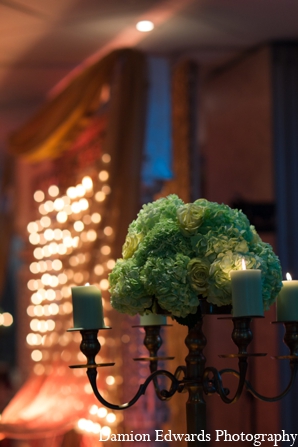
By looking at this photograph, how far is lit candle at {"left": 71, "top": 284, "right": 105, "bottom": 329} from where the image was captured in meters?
1.39

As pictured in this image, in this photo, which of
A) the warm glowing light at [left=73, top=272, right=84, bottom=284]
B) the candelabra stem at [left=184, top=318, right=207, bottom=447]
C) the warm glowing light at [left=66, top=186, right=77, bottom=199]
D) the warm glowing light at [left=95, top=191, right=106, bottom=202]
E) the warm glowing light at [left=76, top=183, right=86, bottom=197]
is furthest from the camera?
the warm glowing light at [left=66, top=186, right=77, bottom=199]

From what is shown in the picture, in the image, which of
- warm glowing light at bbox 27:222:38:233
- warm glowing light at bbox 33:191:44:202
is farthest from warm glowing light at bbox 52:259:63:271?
warm glowing light at bbox 33:191:44:202

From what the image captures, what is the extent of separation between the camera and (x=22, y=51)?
13.4 ft

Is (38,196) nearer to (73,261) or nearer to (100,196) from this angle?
(73,261)

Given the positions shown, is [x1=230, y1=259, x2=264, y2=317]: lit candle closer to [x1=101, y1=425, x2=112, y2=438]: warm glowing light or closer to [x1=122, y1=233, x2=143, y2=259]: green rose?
[x1=122, y1=233, x2=143, y2=259]: green rose

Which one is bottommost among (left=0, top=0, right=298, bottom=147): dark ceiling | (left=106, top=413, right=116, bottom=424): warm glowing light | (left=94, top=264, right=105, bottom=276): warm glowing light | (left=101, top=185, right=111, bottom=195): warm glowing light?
(left=106, top=413, right=116, bottom=424): warm glowing light

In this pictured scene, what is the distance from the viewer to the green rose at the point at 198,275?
51.3 inches

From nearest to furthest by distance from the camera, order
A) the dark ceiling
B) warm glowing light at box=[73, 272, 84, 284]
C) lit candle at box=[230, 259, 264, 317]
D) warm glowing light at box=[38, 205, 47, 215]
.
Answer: lit candle at box=[230, 259, 264, 317], the dark ceiling, warm glowing light at box=[73, 272, 84, 284], warm glowing light at box=[38, 205, 47, 215]

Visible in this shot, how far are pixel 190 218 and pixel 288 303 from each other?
0.83 ft

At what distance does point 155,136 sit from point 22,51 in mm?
914

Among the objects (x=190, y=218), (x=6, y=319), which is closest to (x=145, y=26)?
(x=190, y=218)

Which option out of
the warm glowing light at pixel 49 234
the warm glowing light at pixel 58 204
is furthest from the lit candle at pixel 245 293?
the warm glowing light at pixel 49 234

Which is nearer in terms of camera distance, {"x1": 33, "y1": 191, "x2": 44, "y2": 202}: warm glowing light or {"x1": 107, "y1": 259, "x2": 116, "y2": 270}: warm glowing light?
{"x1": 107, "y1": 259, "x2": 116, "y2": 270}: warm glowing light

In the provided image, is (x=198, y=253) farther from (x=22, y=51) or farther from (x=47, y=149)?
(x=47, y=149)
